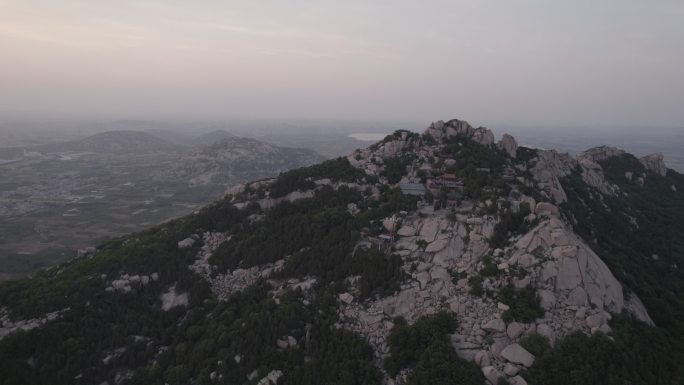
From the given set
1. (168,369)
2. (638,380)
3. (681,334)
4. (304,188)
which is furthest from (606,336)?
(304,188)

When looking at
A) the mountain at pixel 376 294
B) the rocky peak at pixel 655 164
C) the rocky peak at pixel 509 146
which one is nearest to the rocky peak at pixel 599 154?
the rocky peak at pixel 655 164

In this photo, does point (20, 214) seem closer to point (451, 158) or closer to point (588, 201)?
point (451, 158)

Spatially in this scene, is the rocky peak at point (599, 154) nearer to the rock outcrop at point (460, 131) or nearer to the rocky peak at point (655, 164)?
the rocky peak at point (655, 164)

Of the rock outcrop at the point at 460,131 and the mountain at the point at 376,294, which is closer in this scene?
the mountain at the point at 376,294

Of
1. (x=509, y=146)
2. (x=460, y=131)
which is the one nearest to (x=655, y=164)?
(x=509, y=146)

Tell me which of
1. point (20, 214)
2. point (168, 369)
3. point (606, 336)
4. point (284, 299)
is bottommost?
point (20, 214)

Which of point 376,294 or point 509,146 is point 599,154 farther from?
point 376,294

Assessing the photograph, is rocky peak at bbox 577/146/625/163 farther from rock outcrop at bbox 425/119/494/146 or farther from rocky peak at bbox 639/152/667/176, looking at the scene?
rock outcrop at bbox 425/119/494/146

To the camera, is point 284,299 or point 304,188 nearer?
point 284,299

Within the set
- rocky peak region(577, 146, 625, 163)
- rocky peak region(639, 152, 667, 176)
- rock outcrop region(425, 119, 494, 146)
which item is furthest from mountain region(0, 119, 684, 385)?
rocky peak region(639, 152, 667, 176)
